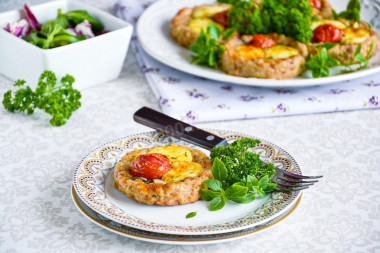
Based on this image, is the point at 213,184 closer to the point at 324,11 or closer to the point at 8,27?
the point at 8,27

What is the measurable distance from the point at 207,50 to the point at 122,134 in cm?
59

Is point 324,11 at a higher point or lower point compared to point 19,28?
higher

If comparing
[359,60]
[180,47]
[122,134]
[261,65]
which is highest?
[359,60]

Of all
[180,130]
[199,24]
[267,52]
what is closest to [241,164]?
[180,130]

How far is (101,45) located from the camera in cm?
266

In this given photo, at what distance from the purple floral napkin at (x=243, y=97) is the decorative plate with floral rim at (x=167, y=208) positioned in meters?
0.55

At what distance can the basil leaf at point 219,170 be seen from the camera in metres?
1.74

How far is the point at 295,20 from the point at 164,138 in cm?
99

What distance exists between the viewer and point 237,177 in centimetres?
176

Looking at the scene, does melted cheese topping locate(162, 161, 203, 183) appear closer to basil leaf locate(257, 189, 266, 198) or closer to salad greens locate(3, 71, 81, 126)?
basil leaf locate(257, 189, 266, 198)

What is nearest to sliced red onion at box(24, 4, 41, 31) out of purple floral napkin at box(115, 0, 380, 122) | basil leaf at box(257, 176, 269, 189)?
purple floral napkin at box(115, 0, 380, 122)

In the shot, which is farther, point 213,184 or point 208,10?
point 208,10

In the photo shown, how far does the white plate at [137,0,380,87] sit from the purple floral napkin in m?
0.07

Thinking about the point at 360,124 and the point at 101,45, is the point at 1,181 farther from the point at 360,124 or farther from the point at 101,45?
the point at 360,124
